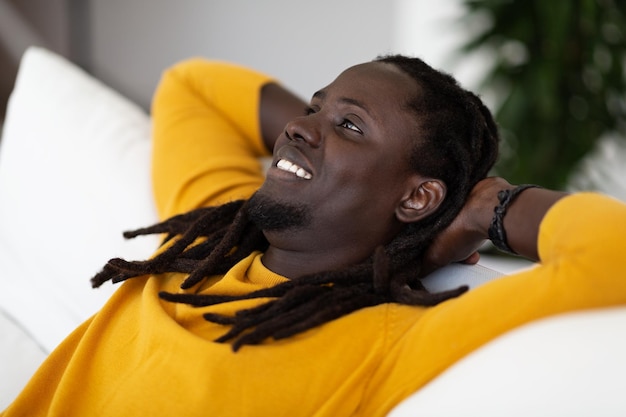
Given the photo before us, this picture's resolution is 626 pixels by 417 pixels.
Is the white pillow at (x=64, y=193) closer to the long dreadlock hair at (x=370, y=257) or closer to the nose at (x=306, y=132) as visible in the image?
the long dreadlock hair at (x=370, y=257)

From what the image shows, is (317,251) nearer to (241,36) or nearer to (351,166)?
(351,166)

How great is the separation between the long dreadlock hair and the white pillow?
0.90 feet

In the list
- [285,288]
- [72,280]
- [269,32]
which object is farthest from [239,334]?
[269,32]

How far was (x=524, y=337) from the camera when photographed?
2.92 ft

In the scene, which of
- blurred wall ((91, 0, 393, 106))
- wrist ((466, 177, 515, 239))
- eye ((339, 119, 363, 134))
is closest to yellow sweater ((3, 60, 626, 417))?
wrist ((466, 177, 515, 239))

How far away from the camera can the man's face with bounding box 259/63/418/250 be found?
115 centimetres

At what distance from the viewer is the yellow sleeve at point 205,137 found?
1459mm

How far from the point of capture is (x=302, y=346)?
102 centimetres

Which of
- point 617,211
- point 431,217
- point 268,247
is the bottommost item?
point 268,247

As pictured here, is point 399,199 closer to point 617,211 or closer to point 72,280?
point 617,211

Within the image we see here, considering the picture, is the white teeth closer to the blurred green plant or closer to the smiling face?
the smiling face

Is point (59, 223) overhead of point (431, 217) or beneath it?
beneath

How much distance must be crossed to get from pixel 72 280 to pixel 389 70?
76 centimetres

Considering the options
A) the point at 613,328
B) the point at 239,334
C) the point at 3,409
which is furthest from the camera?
the point at 3,409
